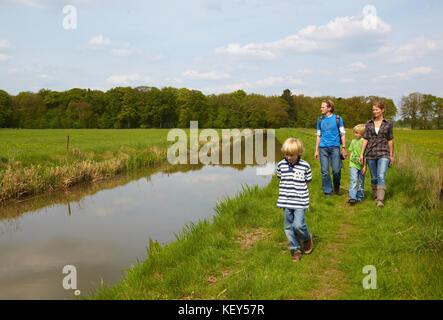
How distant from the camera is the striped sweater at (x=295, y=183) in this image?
405 cm

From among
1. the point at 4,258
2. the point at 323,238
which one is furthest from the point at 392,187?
the point at 4,258

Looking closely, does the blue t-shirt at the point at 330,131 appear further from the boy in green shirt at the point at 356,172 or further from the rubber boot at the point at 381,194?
the rubber boot at the point at 381,194

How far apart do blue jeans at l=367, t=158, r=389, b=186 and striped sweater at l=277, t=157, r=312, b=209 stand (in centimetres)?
286

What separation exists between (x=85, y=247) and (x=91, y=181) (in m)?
7.39

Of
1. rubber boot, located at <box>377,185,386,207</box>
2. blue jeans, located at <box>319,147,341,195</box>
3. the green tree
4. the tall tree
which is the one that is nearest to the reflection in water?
blue jeans, located at <box>319,147,341,195</box>

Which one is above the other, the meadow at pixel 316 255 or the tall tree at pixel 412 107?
the tall tree at pixel 412 107

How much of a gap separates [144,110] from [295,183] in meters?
80.2

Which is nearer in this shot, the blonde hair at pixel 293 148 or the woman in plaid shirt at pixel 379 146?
the blonde hair at pixel 293 148

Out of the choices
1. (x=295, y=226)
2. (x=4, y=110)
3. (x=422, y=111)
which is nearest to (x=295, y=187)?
(x=295, y=226)

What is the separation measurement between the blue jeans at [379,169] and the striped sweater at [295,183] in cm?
286

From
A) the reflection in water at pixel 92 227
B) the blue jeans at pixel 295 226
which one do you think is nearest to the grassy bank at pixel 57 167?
the reflection in water at pixel 92 227

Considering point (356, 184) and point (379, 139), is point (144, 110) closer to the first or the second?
point (356, 184)

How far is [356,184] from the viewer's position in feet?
22.1

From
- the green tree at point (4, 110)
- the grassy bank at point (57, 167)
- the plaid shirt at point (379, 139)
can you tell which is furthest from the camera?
the green tree at point (4, 110)
